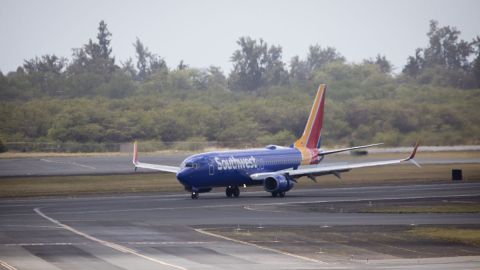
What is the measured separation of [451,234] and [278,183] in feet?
76.6

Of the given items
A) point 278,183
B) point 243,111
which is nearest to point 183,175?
point 278,183

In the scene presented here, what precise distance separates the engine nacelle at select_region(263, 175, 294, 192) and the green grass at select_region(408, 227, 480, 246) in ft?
68.3

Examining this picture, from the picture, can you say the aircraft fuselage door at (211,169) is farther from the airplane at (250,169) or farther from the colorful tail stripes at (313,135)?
the colorful tail stripes at (313,135)

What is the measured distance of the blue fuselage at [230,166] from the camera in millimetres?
63406

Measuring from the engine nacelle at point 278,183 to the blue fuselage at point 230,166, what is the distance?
1.49 metres

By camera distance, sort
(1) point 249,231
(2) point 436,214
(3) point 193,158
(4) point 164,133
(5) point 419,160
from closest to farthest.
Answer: (1) point 249,231 < (2) point 436,214 < (3) point 193,158 < (5) point 419,160 < (4) point 164,133

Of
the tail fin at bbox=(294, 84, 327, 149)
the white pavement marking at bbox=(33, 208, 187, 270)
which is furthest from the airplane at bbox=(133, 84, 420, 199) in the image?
the white pavement marking at bbox=(33, 208, 187, 270)

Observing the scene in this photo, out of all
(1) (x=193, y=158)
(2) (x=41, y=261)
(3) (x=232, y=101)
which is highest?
(3) (x=232, y=101)

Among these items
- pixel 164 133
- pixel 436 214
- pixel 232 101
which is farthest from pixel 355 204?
pixel 232 101

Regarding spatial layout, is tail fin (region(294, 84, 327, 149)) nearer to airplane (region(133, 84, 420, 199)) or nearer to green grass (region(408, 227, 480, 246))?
airplane (region(133, 84, 420, 199))

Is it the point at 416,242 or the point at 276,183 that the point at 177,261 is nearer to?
the point at 416,242

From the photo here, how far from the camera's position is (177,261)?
114ft

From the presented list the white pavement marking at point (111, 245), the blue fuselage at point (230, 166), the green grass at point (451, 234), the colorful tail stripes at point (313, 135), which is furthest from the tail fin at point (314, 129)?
the green grass at point (451, 234)

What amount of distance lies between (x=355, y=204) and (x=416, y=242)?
59.2 feet
